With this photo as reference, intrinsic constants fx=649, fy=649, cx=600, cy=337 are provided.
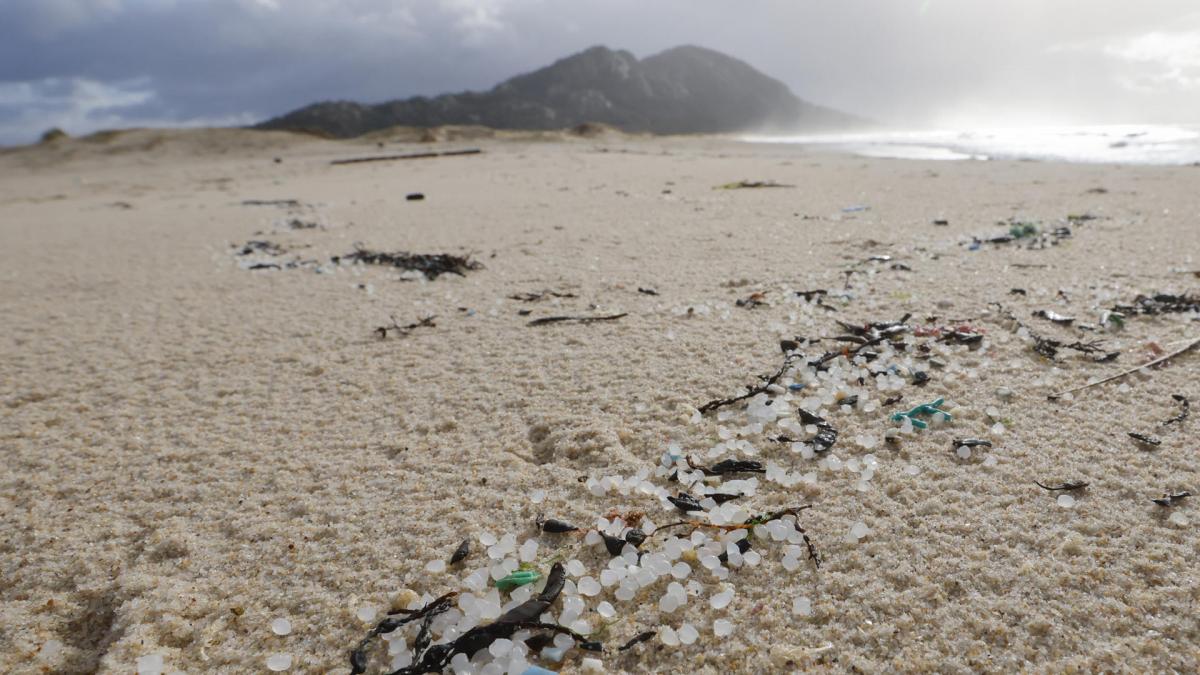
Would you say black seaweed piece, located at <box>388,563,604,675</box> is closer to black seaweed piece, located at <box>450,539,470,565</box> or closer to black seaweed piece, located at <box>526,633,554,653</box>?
black seaweed piece, located at <box>526,633,554,653</box>

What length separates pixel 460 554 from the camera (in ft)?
4.23

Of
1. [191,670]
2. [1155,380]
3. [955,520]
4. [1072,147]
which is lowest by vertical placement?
[191,670]

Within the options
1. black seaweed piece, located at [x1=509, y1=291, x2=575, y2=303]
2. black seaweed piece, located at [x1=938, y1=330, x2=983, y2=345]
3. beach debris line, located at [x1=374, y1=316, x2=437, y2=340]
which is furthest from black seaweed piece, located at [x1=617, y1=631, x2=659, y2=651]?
black seaweed piece, located at [x1=509, y1=291, x2=575, y2=303]

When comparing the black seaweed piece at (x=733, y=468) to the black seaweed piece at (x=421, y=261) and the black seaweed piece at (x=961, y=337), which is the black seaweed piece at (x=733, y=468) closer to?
the black seaweed piece at (x=961, y=337)

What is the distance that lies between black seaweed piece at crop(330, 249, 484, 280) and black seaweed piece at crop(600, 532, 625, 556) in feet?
7.25

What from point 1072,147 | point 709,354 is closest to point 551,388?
point 709,354

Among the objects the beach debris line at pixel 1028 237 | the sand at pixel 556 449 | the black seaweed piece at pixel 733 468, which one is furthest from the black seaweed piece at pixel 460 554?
the beach debris line at pixel 1028 237

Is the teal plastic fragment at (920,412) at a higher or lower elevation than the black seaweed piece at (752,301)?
lower

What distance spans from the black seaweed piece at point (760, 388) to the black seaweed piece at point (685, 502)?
40cm

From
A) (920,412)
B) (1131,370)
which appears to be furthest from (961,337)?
(920,412)

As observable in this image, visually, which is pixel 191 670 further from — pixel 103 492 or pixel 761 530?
pixel 761 530

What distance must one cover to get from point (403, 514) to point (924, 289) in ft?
7.40

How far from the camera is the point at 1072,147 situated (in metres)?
11.5

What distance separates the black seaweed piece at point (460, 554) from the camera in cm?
128
